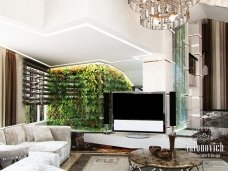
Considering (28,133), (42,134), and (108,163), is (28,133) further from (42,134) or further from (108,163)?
(108,163)

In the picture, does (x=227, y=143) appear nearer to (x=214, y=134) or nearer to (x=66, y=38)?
(x=214, y=134)

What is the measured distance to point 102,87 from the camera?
6.95 m

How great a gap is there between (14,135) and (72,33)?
2163mm

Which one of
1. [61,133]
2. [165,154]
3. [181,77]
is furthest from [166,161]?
[181,77]

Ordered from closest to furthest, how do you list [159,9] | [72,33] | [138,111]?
[72,33] < [159,9] < [138,111]

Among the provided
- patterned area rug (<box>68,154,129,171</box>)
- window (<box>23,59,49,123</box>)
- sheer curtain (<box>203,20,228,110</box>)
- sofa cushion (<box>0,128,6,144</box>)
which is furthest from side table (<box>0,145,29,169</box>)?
sheer curtain (<box>203,20,228,110</box>)

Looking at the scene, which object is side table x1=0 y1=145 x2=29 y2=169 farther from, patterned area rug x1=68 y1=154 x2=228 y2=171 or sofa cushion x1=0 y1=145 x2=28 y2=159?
patterned area rug x1=68 y1=154 x2=228 y2=171

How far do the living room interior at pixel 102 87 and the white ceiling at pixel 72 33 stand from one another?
0.6 inches

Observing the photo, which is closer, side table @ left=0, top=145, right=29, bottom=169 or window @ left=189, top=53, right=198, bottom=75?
side table @ left=0, top=145, right=29, bottom=169

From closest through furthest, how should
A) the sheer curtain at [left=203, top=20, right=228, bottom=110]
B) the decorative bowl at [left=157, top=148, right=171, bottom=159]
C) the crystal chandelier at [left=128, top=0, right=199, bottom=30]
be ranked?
the decorative bowl at [left=157, top=148, right=171, bottom=159], the crystal chandelier at [left=128, top=0, right=199, bottom=30], the sheer curtain at [left=203, top=20, right=228, bottom=110]

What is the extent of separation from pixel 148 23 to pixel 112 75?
101 inches

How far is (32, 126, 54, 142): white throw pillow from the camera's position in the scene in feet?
16.9

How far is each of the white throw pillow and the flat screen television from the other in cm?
146

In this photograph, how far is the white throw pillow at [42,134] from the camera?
16.9ft
